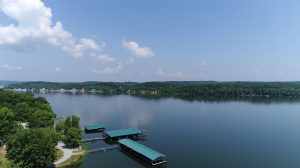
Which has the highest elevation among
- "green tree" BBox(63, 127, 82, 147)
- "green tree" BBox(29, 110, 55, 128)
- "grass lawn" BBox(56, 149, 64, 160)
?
"green tree" BBox(29, 110, 55, 128)

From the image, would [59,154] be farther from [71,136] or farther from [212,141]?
[212,141]

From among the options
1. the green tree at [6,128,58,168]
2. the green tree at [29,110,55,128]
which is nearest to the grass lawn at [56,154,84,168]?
the green tree at [6,128,58,168]

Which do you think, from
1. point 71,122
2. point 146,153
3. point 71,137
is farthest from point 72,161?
point 146,153

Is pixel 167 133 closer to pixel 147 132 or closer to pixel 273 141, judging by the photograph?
pixel 147 132

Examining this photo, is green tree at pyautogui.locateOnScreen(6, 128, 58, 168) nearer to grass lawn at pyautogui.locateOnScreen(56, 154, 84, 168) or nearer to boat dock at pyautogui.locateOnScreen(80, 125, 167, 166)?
grass lawn at pyautogui.locateOnScreen(56, 154, 84, 168)

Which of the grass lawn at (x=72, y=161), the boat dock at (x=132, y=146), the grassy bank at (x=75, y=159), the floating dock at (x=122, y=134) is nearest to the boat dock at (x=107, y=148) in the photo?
the boat dock at (x=132, y=146)

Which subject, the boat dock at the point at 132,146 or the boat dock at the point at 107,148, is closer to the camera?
the boat dock at the point at 132,146

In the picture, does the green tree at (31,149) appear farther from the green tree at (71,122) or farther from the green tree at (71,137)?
the green tree at (71,122)
